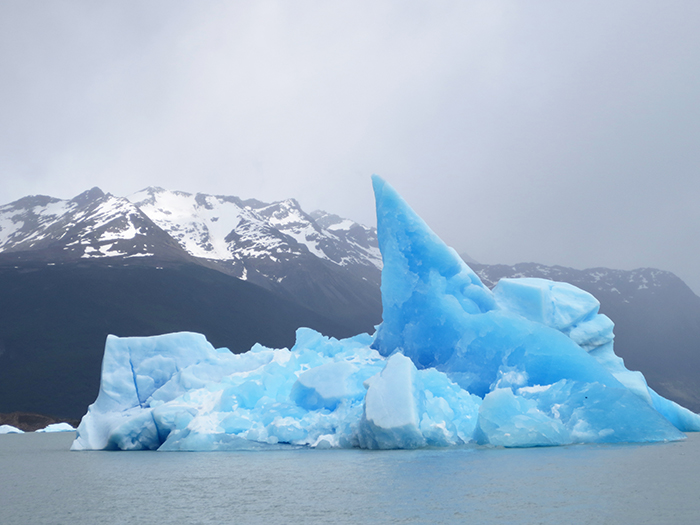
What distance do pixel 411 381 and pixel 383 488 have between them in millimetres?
4382

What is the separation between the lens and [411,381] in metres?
11.8

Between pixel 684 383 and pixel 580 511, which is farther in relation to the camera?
pixel 684 383

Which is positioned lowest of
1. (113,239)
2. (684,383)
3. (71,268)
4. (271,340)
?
(684,383)

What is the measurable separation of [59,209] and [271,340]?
281 ft

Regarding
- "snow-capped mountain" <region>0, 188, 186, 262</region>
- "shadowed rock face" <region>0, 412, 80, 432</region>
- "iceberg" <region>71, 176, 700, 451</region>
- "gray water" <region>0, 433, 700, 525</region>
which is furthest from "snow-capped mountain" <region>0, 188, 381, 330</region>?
"gray water" <region>0, 433, 700, 525</region>

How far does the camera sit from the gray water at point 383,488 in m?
6.05

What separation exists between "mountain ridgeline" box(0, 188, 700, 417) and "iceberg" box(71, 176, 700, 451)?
3947 centimetres

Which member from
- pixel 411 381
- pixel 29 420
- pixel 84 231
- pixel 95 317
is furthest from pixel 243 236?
pixel 411 381

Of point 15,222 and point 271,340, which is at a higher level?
point 15,222

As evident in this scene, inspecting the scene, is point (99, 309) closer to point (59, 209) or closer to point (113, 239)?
point (113, 239)

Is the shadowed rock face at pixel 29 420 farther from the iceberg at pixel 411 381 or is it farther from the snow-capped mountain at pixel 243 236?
the snow-capped mountain at pixel 243 236

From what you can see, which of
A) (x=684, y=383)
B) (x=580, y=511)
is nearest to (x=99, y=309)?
(x=580, y=511)

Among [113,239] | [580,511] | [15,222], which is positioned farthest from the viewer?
[15,222]

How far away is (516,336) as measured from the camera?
14023mm
